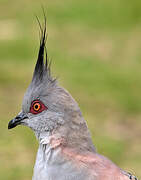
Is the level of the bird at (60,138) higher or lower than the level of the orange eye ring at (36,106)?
lower

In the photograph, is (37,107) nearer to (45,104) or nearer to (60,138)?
(45,104)

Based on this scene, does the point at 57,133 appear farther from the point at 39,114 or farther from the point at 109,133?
the point at 109,133

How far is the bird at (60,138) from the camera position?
15.4 feet

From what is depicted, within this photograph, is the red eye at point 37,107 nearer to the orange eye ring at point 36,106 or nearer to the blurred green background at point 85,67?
the orange eye ring at point 36,106

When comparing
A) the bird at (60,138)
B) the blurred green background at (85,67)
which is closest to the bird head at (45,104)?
the bird at (60,138)

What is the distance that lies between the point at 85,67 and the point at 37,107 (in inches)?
258

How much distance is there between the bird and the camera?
15.4ft

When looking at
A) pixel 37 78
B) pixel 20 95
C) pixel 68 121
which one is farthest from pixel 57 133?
pixel 20 95

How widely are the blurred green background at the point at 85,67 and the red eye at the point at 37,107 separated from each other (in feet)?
6.06

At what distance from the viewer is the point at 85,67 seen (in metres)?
11.6

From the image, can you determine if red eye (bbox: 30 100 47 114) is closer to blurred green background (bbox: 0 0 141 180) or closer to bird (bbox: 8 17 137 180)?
bird (bbox: 8 17 137 180)

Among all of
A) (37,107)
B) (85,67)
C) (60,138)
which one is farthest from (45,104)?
(85,67)

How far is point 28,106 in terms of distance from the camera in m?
5.14

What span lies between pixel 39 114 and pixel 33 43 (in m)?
7.67
